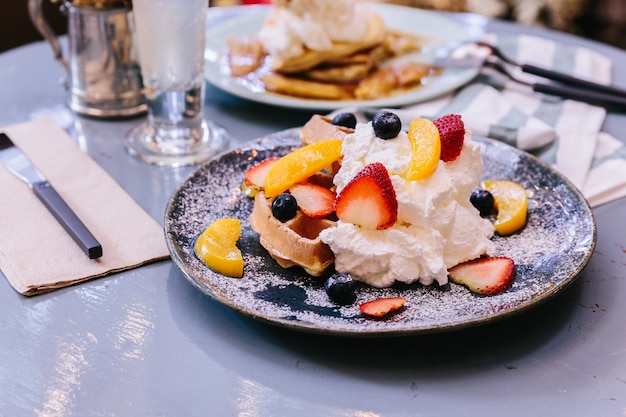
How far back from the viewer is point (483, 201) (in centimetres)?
137

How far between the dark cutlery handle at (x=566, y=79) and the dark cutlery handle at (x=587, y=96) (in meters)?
0.01

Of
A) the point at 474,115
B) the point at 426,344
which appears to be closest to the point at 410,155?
the point at 426,344

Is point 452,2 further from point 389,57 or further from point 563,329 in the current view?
point 563,329

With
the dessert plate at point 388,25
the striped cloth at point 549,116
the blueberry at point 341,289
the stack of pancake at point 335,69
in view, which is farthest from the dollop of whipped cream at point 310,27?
the blueberry at point 341,289

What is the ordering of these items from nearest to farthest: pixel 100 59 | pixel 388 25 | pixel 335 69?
pixel 100 59 < pixel 335 69 < pixel 388 25

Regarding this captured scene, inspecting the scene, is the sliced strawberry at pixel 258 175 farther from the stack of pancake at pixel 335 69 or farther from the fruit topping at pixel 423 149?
the stack of pancake at pixel 335 69

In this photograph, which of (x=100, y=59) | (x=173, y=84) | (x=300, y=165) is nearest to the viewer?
(x=300, y=165)

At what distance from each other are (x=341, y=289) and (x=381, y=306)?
0.07 meters

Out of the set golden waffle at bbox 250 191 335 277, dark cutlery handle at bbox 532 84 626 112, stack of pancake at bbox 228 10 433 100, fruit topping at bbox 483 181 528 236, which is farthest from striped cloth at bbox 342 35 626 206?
golden waffle at bbox 250 191 335 277

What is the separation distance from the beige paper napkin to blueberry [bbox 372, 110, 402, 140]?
0.43m

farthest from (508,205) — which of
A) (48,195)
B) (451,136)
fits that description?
(48,195)

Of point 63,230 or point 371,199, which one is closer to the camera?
point 371,199

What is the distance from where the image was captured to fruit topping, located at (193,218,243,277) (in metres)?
1.17

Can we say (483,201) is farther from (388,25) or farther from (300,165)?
(388,25)
